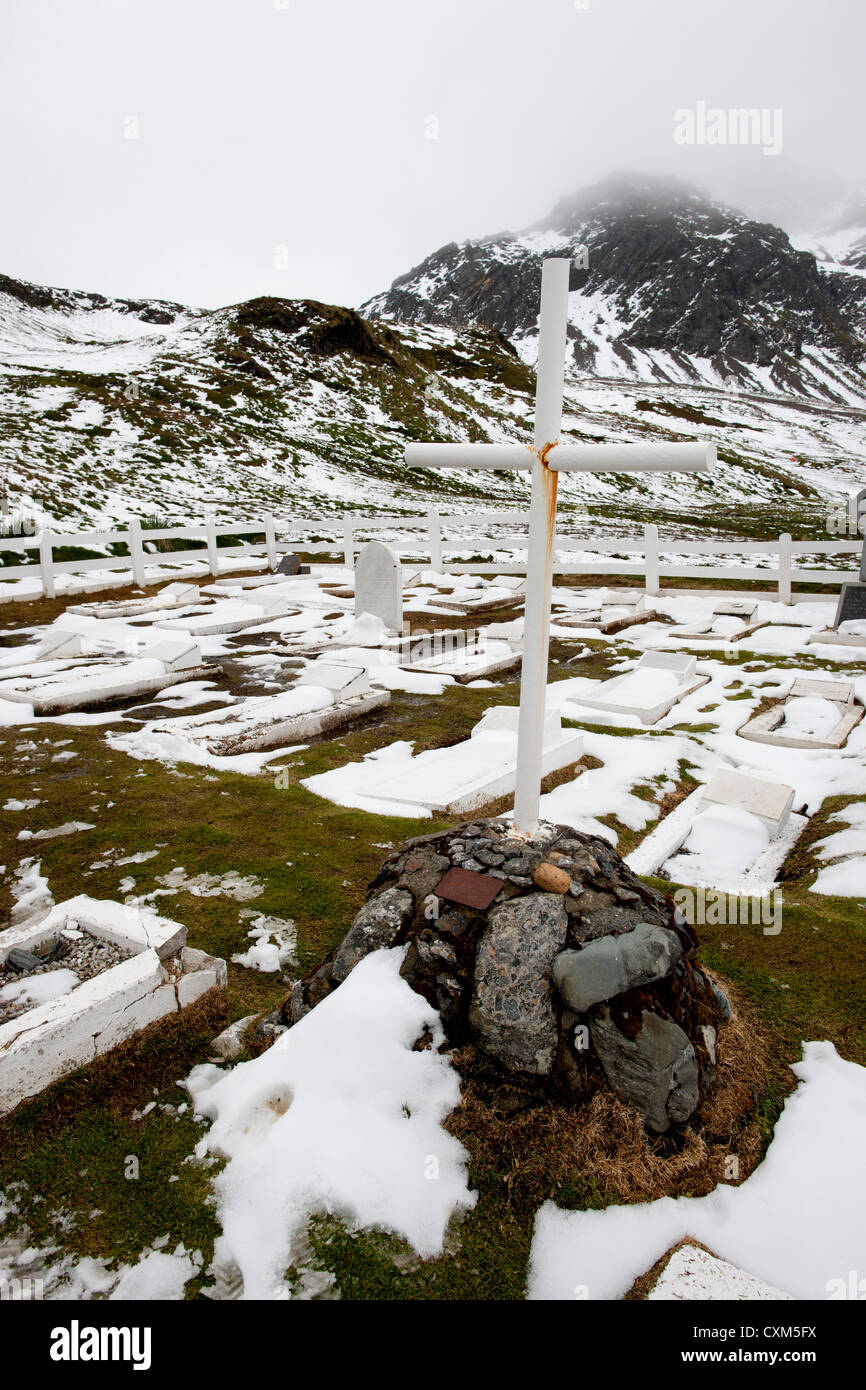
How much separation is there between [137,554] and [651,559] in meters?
12.5

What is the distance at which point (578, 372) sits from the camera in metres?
159

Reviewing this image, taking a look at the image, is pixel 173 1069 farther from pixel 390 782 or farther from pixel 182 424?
pixel 182 424

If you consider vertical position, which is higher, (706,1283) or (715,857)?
(715,857)

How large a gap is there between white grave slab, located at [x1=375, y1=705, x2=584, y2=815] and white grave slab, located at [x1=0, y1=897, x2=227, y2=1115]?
2.57 meters

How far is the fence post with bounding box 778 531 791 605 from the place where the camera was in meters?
15.2

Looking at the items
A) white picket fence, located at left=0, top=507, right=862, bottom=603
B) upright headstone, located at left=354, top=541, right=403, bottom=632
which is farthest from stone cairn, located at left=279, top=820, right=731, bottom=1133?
white picket fence, located at left=0, top=507, right=862, bottom=603

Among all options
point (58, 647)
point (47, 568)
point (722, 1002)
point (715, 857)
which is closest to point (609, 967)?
point (722, 1002)

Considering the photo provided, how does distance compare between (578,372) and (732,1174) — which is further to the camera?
(578,372)

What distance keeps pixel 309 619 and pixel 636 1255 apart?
13.4 meters

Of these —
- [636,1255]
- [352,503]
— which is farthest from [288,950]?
[352,503]

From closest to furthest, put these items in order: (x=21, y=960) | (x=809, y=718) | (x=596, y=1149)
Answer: (x=596, y=1149) < (x=21, y=960) < (x=809, y=718)

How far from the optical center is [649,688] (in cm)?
952

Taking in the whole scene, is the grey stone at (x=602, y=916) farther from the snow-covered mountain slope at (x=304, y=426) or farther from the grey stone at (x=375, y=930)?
the snow-covered mountain slope at (x=304, y=426)

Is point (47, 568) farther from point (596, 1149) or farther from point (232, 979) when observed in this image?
point (596, 1149)
